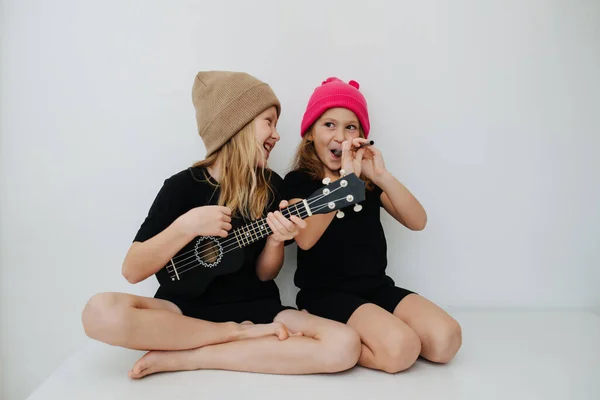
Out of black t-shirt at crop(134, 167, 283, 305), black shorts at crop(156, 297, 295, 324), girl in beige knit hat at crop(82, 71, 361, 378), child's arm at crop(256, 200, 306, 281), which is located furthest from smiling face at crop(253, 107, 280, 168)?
black shorts at crop(156, 297, 295, 324)

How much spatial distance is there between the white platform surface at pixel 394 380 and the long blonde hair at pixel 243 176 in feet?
1.44

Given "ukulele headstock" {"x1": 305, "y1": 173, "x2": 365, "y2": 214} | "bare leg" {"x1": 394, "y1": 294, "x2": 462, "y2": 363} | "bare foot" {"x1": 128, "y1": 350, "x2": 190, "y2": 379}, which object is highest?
"ukulele headstock" {"x1": 305, "y1": 173, "x2": 365, "y2": 214}

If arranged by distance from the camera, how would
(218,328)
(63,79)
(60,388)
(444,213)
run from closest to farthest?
1. (60,388)
2. (218,328)
3. (63,79)
4. (444,213)

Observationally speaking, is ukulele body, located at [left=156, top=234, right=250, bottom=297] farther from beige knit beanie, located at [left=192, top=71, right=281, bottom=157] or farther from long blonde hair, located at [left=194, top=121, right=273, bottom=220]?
beige knit beanie, located at [left=192, top=71, right=281, bottom=157]

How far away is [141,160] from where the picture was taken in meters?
1.63

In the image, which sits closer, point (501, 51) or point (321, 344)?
point (321, 344)

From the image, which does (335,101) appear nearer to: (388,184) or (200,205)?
(388,184)

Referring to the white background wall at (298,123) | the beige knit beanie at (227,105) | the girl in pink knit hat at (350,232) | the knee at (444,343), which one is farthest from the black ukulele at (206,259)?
the knee at (444,343)

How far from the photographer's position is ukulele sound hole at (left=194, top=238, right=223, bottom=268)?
1290 mm

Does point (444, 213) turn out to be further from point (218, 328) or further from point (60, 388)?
point (60, 388)

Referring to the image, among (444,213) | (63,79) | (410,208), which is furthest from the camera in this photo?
(444,213)

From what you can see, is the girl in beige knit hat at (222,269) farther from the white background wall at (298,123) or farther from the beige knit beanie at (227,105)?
the white background wall at (298,123)

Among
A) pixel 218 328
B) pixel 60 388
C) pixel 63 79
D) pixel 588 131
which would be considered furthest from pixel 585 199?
pixel 63 79

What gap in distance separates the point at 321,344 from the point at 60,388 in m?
0.63
